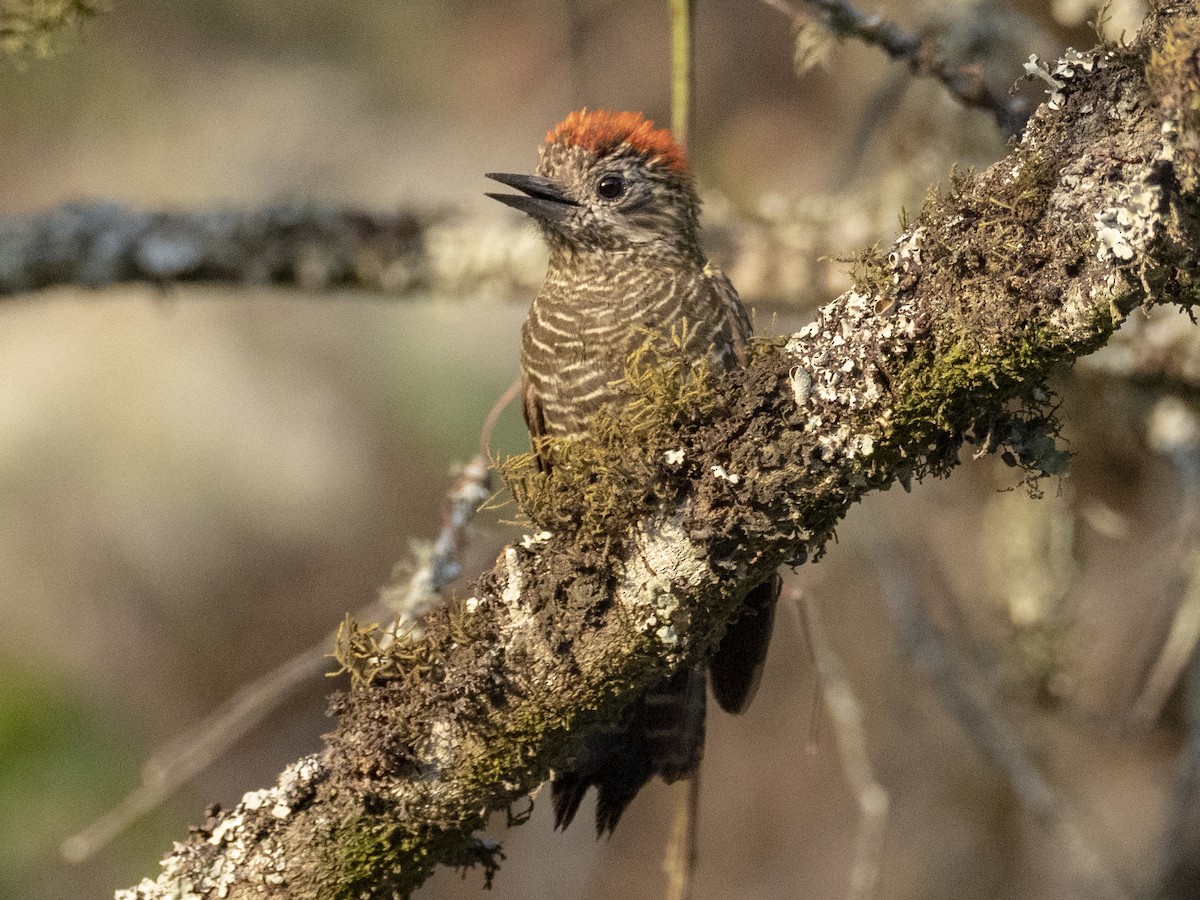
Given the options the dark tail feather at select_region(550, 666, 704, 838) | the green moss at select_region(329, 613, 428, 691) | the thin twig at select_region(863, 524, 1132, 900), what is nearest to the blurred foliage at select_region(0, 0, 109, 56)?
the green moss at select_region(329, 613, 428, 691)

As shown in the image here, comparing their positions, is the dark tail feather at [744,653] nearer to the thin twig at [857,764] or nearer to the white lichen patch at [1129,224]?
the thin twig at [857,764]

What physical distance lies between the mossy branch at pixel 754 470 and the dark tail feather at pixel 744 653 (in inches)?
27.4

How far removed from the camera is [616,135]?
3617 millimetres

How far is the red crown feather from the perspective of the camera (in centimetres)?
360

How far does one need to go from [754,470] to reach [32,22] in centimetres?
238

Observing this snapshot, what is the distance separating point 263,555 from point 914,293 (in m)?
6.06

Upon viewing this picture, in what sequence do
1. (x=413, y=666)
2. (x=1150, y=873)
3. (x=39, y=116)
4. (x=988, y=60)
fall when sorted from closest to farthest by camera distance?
(x=413, y=666) < (x=988, y=60) < (x=1150, y=873) < (x=39, y=116)

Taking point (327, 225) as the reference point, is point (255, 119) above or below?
above

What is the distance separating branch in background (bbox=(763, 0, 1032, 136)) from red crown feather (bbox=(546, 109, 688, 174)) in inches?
19.4

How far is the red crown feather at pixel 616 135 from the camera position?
360 cm

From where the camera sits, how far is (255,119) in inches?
341

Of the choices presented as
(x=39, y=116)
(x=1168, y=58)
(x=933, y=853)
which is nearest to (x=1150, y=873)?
(x=933, y=853)

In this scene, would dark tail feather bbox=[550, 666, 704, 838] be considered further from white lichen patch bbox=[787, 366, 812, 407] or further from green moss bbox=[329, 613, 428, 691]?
white lichen patch bbox=[787, 366, 812, 407]

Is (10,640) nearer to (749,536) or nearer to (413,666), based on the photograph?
(413,666)
